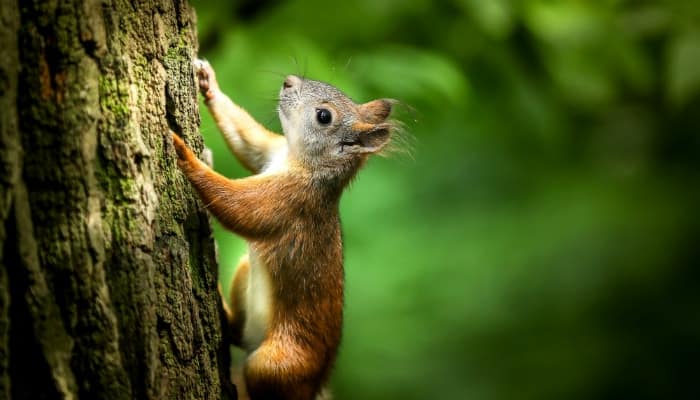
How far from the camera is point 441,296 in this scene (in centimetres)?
596

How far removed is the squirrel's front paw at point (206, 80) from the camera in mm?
3091

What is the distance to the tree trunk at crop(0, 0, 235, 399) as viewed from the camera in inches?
72.4

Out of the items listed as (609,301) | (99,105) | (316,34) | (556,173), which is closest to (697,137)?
(556,173)

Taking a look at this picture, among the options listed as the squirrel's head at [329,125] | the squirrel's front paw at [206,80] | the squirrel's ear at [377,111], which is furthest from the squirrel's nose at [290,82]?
the squirrel's front paw at [206,80]

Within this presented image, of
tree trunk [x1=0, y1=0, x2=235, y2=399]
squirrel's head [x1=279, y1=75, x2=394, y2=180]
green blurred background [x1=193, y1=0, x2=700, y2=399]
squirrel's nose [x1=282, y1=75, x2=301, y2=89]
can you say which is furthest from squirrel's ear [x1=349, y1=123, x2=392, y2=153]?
tree trunk [x1=0, y1=0, x2=235, y2=399]

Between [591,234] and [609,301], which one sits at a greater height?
[591,234]

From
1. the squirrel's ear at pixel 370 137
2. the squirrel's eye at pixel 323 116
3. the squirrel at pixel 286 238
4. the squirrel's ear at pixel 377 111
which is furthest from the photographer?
the squirrel's ear at pixel 377 111

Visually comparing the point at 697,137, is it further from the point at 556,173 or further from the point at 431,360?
the point at 431,360

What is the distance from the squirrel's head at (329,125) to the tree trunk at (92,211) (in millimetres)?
1332

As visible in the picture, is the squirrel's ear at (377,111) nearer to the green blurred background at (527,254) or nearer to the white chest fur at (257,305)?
the green blurred background at (527,254)

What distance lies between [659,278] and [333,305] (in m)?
3.83

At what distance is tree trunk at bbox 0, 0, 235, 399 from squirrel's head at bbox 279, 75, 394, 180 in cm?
133

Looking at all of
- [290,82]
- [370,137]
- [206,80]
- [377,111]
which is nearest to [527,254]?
[377,111]

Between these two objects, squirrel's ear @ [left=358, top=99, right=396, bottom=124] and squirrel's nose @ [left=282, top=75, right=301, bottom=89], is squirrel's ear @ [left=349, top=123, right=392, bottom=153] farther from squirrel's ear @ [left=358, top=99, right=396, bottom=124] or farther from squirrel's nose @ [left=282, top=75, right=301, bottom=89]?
squirrel's nose @ [left=282, top=75, right=301, bottom=89]
